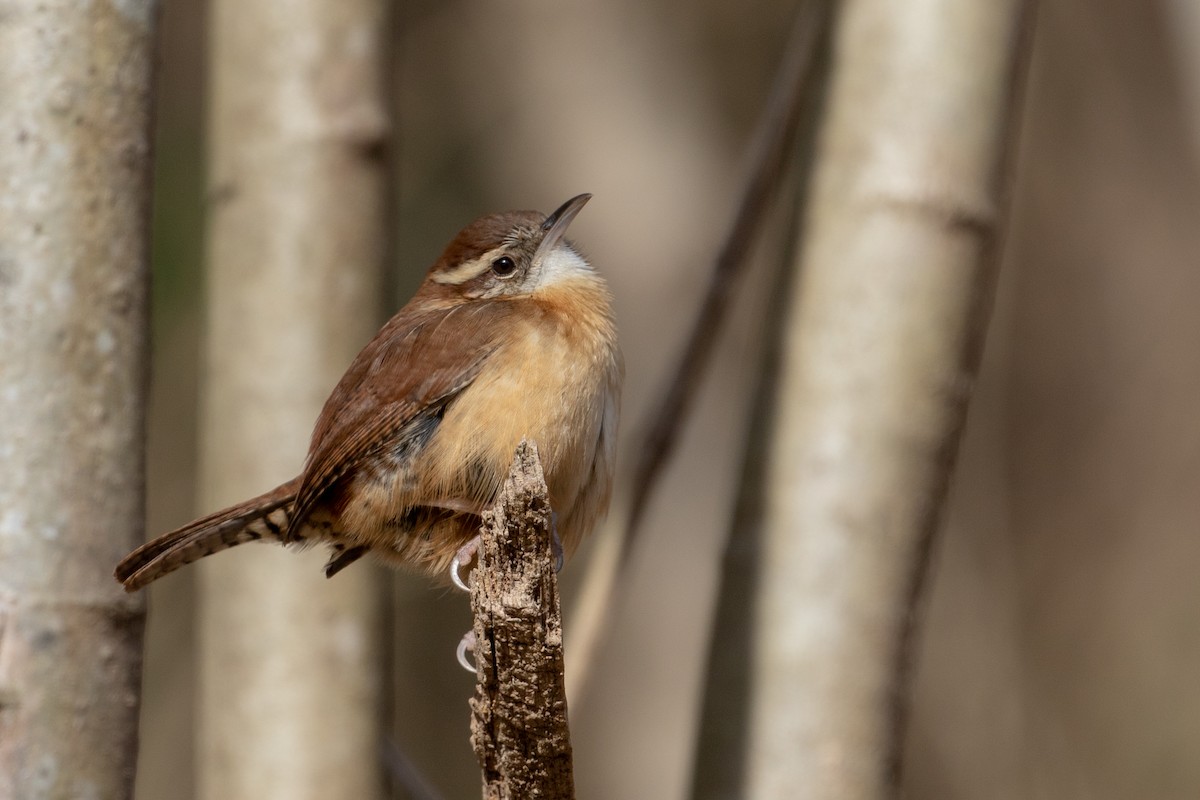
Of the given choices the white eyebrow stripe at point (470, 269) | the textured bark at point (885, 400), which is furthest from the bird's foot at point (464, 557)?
the white eyebrow stripe at point (470, 269)

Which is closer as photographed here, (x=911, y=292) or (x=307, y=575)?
(x=911, y=292)

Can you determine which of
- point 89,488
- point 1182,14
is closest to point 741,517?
point 89,488

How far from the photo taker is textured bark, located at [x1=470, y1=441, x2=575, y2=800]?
81.5 inches

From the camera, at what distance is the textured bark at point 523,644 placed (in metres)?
2.07

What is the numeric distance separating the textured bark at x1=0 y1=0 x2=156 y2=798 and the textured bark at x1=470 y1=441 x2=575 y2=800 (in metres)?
0.72

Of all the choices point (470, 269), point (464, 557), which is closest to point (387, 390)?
point (464, 557)

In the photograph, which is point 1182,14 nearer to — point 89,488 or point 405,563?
point 405,563

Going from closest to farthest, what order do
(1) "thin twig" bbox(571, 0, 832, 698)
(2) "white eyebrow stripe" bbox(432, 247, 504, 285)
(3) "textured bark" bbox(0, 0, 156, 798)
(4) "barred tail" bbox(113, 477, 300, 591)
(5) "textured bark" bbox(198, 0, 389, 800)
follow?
(3) "textured bark" bbox(0, 0, 156, 798) → (4) "barred tail" bbox(113, 477, 300, 591) → (5) "textured bark" bbox(198, 0, 389, 800) → (1) "thin twig" bbox(571, 0, 832, 698) → (2) "white eyebrow stripe" bbox(432, 247, 504, 285)

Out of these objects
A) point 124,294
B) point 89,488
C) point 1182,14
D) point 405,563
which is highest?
point 1182,14

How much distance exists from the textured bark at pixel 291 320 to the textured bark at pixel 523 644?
101cm

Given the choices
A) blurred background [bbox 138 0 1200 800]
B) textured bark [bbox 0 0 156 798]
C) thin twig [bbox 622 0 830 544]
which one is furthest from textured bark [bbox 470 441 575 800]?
blurred background [bbox 138 0 1200 800]

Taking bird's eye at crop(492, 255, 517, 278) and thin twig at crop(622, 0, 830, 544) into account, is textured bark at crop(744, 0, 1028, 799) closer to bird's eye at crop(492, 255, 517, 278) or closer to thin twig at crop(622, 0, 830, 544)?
thin twig at crop(622, 0, 830, 544)

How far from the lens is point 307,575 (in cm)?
329

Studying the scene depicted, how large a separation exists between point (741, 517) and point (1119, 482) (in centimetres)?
532
